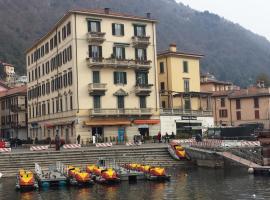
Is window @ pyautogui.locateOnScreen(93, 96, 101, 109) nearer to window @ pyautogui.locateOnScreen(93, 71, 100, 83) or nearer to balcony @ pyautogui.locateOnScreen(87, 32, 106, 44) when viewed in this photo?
window @ pyautogui.locateOnScreen(93, 71, 100, 83)

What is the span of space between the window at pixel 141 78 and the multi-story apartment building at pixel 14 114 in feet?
123

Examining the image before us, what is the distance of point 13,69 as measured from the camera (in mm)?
175625

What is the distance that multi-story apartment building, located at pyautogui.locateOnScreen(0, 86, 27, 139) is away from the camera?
104250 mm

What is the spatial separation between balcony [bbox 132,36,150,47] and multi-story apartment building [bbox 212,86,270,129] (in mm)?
32460

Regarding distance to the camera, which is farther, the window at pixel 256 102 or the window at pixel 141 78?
the window at pixel 256 102

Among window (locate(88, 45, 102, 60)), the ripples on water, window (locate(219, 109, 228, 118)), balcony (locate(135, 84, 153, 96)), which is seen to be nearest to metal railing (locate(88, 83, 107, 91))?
window (locate(88, 45, 102, 60))

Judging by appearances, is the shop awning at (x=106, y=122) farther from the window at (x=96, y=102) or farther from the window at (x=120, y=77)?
the window at (x=120, y=77)

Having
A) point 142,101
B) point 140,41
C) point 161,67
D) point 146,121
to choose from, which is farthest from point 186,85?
point 140,41

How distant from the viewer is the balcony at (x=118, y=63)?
69.9 m

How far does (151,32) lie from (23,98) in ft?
131

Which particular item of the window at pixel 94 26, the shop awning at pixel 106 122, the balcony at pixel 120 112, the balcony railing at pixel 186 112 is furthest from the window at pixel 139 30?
the shop awning at pixel 106 122

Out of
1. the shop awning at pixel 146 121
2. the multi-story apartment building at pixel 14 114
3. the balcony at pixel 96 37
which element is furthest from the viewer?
the multi-story apartment building at pixel 14 114

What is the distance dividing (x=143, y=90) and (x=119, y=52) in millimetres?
6580

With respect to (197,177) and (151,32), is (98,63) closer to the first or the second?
(151,32)
